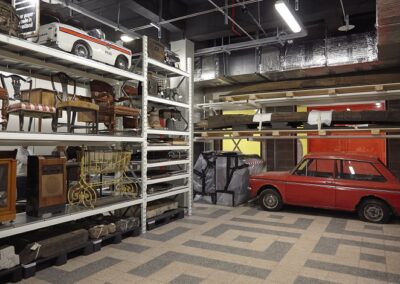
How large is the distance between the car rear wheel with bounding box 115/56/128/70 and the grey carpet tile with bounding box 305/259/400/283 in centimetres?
408

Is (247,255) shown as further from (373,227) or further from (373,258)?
(373,227)

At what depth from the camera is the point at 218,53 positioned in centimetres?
973

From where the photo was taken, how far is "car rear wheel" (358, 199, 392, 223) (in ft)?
19.8

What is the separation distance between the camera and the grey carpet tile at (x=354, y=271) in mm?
3574

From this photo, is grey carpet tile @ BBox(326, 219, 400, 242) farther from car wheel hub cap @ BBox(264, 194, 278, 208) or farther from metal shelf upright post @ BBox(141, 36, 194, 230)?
metal shelf upright post @ BBox(141, 36, 194, 230)

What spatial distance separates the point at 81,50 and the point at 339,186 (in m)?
5.37

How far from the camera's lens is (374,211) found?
6.13 metres

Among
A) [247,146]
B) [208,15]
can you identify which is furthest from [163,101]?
[247,146]

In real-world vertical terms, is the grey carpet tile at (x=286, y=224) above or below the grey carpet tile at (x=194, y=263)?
below

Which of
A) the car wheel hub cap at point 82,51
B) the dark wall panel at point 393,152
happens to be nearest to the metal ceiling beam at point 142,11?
the car wheel hub cap at point 82,51

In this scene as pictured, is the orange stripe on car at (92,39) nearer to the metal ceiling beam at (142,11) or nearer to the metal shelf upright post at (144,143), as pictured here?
the metal shelf upright post at (144,143)

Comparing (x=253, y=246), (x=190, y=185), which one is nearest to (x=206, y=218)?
(x=190, y=185)

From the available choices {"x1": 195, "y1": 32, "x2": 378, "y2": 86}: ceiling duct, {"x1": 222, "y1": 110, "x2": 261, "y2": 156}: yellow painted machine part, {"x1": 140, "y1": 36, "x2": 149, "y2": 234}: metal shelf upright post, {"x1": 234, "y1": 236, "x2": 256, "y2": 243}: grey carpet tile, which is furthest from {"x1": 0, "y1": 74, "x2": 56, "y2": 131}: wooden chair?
{"x1": 222, "y1": 110, "x2": 261, "y2": 156}: yellow painted machine part

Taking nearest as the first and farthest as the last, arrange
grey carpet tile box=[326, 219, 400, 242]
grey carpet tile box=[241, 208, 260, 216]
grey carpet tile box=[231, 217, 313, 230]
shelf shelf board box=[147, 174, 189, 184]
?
grey carpet tile box=[326, 219, 400, 242] < shelf shelf board box=[147, 174, 189, 184] < grey carpet tile box=[231, 217, 313, 230] < grey carpet tile box=[241, 208, 260, 216]
